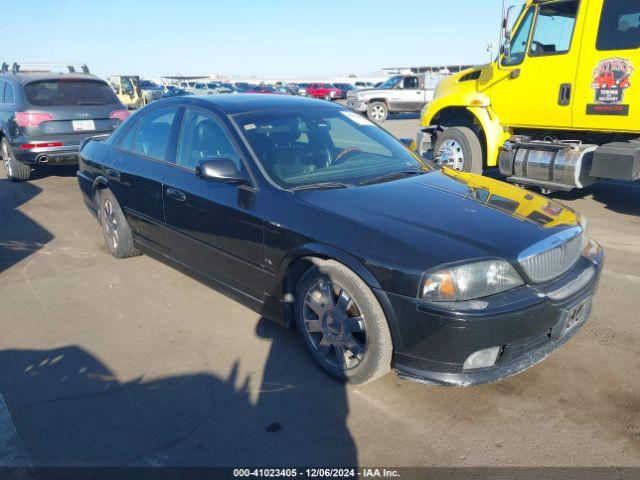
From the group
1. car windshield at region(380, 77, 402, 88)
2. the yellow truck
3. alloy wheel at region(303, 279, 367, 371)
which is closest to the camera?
alloy wheel at region(303, 279, 367, 371)

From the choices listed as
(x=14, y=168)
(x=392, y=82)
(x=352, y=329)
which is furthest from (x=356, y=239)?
(x=392, y=82)

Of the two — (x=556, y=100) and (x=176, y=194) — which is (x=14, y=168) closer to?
(x=176, y=194)

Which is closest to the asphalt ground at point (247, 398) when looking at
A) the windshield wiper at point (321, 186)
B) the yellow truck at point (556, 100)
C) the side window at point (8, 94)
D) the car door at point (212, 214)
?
the car door at point (212, 214)

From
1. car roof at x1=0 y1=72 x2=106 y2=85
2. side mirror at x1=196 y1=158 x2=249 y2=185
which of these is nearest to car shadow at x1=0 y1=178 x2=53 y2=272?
car roof at x1=0 y1=72 x2=106 y2=85

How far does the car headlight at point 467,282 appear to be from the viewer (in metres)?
2.60

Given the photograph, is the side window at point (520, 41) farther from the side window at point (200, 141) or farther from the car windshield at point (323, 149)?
the side window at point (200, 141)

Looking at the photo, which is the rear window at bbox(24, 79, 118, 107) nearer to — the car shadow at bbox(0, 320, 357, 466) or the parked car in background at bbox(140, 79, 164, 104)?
the car shadow at bbox(0, 320, 357, 466)

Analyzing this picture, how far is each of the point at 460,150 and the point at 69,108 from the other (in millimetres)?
6323

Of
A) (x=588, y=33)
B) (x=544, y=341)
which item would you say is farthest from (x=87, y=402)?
(x=588, y=33)

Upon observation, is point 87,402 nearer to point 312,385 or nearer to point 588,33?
point 312,385

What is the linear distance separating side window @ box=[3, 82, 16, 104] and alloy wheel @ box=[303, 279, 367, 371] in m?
7.79

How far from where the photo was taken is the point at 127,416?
9.34 feet

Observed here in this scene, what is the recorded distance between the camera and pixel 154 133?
14.8 feet

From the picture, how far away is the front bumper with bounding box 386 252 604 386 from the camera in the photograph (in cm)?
258
